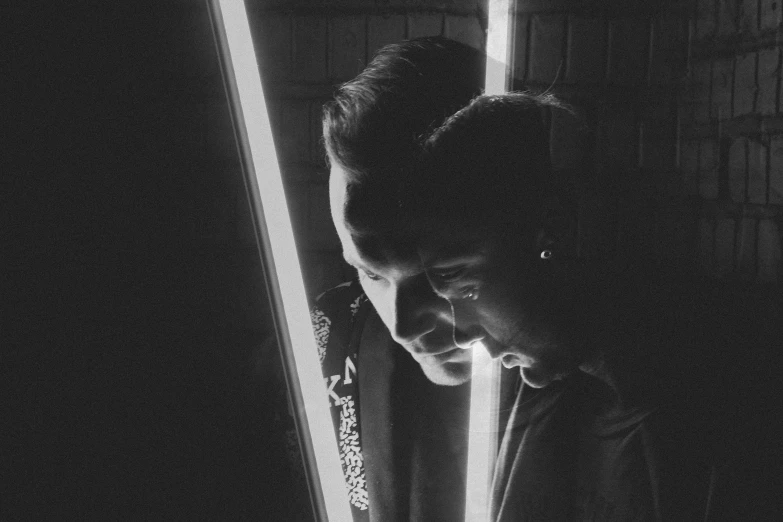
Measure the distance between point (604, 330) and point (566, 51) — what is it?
39cm

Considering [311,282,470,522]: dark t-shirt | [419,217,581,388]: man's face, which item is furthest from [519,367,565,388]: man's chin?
[311,282,470,522]: dark t-shirt

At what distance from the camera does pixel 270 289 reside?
783 mm

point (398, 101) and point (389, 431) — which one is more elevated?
point (398, 101)

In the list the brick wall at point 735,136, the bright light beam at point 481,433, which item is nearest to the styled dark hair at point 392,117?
the bright light beam at point 481,433

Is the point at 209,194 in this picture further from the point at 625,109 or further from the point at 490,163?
the point at 625,109

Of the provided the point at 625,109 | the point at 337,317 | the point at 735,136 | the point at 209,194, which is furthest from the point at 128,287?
the point at 735,136

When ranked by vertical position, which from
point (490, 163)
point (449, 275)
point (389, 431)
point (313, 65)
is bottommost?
point (389, 431)

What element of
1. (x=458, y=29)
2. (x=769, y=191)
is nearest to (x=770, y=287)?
(x=769, y=191)

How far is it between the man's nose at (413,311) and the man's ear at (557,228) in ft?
0.55

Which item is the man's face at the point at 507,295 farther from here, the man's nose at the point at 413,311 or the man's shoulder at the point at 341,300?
the man's shoulder at the point at 341,300

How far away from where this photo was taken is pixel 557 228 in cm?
84

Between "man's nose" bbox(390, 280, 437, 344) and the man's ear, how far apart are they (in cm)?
17

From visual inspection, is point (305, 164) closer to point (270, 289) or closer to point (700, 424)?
point (270, 289)

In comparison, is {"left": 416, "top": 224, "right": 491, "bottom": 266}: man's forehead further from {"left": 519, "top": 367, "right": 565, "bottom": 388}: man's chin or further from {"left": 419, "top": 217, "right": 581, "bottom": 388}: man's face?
{"left": 519, "top": 367, "right": 565, "bottom": 388}: man's chin
